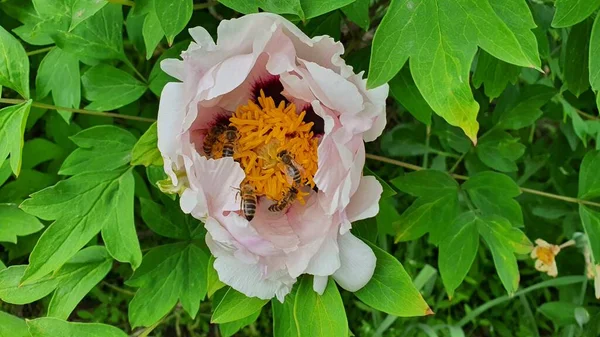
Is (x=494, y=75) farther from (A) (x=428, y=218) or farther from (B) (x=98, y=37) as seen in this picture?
(B) (x=98, y=37)

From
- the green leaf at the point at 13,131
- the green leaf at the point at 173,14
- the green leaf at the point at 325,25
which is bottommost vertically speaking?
the green leaf at the point at 13,131

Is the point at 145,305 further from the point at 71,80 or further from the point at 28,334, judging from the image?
the point at 71,80

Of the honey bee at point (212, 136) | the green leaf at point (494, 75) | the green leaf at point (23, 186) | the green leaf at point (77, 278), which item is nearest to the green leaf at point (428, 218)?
the green leaf at point (494, 75)

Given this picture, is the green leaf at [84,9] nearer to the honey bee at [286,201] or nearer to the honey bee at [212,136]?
the honey bee at [212,136]

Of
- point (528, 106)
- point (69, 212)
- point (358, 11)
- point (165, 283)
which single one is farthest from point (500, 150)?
point (69, 212)

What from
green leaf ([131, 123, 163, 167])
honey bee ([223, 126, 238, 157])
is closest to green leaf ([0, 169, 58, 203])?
green leaf ([131, 123, 163, 167])

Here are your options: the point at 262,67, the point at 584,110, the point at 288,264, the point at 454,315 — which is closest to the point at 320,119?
the point at 262,67
